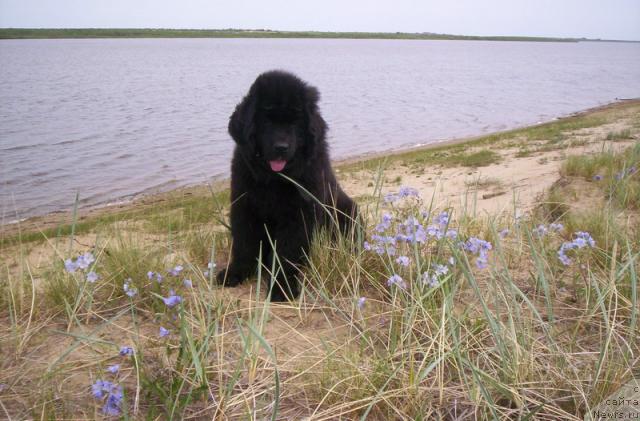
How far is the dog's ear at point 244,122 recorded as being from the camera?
300 cm

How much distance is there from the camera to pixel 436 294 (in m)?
2.43

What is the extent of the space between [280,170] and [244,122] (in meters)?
0.39

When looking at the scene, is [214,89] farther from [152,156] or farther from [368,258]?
[368,258]

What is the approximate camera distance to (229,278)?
3.25 meters

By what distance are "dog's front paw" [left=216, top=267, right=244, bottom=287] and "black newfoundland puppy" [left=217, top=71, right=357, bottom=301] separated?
5 cm

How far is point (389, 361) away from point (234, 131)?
183 cm

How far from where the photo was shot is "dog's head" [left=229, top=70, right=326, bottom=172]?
9.82 ft

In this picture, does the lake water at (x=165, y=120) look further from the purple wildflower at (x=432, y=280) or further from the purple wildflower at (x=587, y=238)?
the purple wildflower at (x=587, y=238)

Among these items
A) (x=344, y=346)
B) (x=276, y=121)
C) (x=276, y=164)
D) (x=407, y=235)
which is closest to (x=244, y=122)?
(x=276, y=121)

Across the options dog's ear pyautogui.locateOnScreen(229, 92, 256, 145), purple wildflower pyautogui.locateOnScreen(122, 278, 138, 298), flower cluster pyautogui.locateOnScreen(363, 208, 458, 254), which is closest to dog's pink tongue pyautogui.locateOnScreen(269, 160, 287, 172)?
dog's ear pyautogui.locateOnScreen(229, 92, 256, 145)

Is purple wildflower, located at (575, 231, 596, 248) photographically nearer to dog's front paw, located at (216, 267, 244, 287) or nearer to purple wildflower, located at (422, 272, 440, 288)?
purple wildflower, located at (422, 272, 440, 288)

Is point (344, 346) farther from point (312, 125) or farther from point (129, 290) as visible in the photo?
point (312, 125)

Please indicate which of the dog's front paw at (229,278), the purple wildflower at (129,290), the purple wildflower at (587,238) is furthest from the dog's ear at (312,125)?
the purple wildflower at (587,238)

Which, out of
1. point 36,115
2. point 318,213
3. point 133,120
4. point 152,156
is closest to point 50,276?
point 318,213
